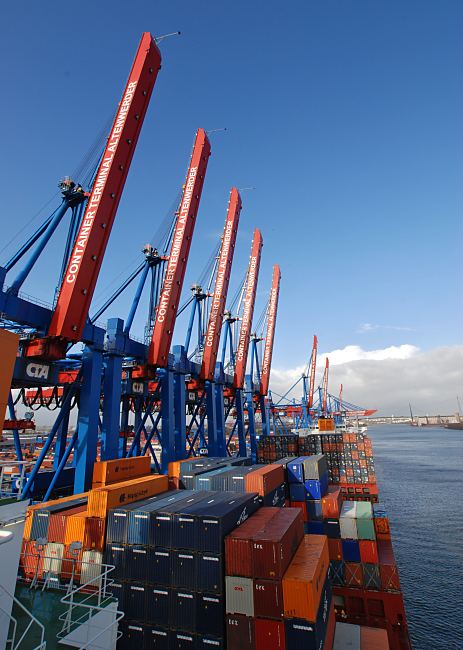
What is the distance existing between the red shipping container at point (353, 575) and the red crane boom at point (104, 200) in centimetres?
2100

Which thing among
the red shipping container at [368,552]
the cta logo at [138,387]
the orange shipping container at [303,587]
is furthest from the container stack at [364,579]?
the cta logo at [138,387]

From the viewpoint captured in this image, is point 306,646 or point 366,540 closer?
point 306,646

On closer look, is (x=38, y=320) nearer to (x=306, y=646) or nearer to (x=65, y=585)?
(x=65, y=585)

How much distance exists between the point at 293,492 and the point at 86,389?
1567 centimetres

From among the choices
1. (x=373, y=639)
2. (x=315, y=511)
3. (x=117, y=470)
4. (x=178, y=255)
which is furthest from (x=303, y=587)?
(x=178, y=255)

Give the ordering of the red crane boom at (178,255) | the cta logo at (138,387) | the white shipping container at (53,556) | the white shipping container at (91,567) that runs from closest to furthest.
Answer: the white shipping container at (91,567)
the white shipping container at (53,556)
the red crane boom at (178,255)
the cta logo at (138,387)

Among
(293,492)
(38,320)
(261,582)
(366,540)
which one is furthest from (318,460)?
(38,320)

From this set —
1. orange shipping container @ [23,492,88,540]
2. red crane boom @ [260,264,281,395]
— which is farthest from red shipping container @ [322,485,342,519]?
red crane boom @ [260,264,281,395]

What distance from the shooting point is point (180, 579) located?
42.3 ft

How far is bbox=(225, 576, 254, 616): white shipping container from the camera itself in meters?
12.2

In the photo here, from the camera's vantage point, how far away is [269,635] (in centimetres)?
1202

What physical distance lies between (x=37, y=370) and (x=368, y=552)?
22.2 meters

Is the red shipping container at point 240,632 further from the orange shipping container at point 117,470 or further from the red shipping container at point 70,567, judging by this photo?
the orange shipping container at point 117,470

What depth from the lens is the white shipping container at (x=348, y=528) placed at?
76.2ft
